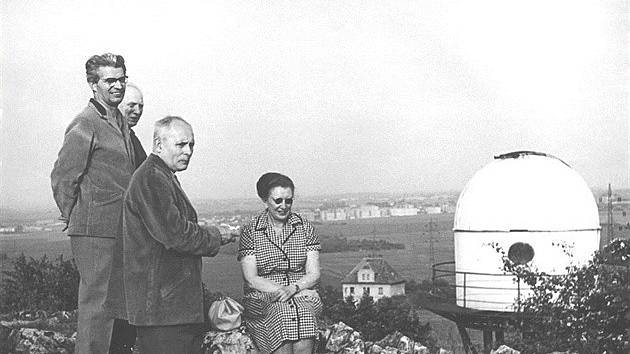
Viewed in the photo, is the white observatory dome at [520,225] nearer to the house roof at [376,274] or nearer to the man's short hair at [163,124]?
the man's short hair at [163,124]

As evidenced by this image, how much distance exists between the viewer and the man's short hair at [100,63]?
191 inches

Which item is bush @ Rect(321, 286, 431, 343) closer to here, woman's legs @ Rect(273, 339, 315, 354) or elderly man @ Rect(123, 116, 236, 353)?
woman's legs @ Rect(273, 339, 315, 354)

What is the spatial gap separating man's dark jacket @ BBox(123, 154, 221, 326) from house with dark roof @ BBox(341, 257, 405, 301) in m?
23.7

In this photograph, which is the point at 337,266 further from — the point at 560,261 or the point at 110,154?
the point at 110,154

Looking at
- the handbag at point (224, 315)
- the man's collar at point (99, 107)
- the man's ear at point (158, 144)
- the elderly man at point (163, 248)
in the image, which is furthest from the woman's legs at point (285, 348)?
the man's collar at point (99, 107)

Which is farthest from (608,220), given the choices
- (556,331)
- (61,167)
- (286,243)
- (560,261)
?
(61,167)

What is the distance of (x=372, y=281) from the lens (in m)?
29.6

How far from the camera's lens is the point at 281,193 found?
5.17m

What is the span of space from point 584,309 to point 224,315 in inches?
264

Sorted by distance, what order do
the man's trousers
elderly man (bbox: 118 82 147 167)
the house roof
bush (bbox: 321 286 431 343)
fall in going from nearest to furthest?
the man's trousers, elderly man (bbox: 118 82 147 167), bush (bbox: 321 286 431 343), the house roof

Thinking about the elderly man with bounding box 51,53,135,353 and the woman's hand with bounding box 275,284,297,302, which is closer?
the elderly man with bounding box 51,53,135,353

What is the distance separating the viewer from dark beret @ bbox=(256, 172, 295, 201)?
518 centimetres

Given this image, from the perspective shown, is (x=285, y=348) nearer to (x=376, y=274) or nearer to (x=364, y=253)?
(x=376, y=274)

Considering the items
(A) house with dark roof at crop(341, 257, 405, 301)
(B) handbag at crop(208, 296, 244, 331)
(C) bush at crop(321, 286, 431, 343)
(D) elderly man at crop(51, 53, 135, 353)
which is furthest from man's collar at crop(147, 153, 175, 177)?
(A) house with dark roof at crop(341, 257, 405, 301)
